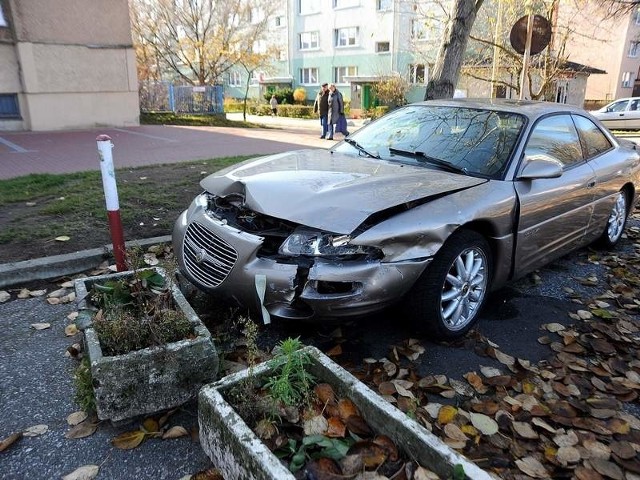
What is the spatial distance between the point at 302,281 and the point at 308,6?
138 feet

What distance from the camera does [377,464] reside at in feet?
6.15

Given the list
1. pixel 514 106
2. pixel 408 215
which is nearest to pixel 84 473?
pixel 408 215

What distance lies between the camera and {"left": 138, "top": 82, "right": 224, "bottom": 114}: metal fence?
22.8 meters

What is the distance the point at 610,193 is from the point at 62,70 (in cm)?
1639

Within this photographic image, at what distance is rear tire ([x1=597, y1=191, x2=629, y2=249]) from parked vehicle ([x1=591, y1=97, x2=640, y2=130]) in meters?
Answer: 21.0

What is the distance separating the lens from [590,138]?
4805 mm

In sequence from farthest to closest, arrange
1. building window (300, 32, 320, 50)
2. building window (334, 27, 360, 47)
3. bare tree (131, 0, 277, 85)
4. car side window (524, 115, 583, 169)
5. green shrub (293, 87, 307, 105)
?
building window (300, 32, 320, 50) → building window (334, 27, 360, 47) → green shrub (293, 87, 307, 105) → bare tree (131, 0, 277, 85) → car side window (524, 115, 583, 169)

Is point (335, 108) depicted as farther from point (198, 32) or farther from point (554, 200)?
point (198, 32)

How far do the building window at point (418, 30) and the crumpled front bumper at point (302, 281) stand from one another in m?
29.7

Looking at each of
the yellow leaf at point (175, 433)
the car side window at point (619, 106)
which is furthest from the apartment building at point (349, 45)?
the yellow leaf at point (175, 433)

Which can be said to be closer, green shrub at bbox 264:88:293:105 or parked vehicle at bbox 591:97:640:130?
parked vehicle at bbox 591:97:640:130

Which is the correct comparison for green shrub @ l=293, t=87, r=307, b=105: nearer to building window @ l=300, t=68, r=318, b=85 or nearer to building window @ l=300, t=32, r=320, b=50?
building window @ l=300, t=68, r=318, b=85

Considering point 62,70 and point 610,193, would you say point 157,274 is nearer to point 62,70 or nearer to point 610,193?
point 610,193

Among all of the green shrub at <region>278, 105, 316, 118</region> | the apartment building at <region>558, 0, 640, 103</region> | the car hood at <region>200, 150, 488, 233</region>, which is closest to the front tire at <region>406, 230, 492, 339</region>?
the car hood at <region>200, 150, 488, 233</region>
